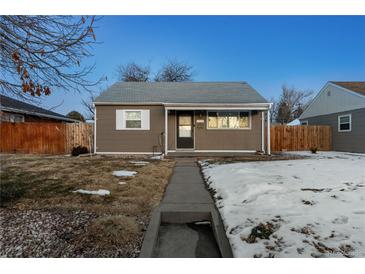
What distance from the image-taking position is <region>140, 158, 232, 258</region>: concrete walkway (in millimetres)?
2797

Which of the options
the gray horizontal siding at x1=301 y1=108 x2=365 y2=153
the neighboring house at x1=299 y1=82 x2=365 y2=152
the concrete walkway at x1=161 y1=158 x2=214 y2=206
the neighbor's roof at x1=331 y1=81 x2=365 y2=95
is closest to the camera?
the concrete walkway at x1=161 y1=158 x2=214 y2=206

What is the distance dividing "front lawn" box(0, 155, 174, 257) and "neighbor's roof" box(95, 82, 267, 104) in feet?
23.0

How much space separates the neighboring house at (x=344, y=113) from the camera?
13.4m

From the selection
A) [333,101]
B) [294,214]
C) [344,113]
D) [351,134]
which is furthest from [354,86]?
[294,214]

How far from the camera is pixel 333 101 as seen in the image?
15773mm

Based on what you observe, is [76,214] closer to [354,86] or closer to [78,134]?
[78,134]

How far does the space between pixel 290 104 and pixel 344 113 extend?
99.7 feet

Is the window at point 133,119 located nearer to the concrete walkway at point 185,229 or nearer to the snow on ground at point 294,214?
the concrete walkway at point 185,229

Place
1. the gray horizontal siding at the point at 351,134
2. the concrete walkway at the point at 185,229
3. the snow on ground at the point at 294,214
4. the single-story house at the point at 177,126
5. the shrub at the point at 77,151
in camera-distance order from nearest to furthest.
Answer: the snow on ground at the point at 294,214 < the concrete walkway at the point at 185,229 < the shrub at the point at 77,151 < the single-story house at the point at 177,126 < the gray horizontal siding at the point at 351,134

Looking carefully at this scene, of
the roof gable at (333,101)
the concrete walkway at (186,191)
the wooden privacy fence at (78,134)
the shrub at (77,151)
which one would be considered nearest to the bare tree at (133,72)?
the wooden privacy fence at (78,134)

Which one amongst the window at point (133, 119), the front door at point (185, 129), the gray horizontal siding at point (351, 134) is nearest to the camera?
the window at point (133, 119)

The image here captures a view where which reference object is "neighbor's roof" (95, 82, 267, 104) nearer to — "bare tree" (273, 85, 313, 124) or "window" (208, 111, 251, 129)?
"window" (208, 111, 251, 129)

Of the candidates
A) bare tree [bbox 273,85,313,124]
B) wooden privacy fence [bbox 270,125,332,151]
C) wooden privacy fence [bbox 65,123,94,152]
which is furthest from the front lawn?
bare tree [bbox 273,85,313,124]

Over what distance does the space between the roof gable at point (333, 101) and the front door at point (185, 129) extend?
33.0 ft
